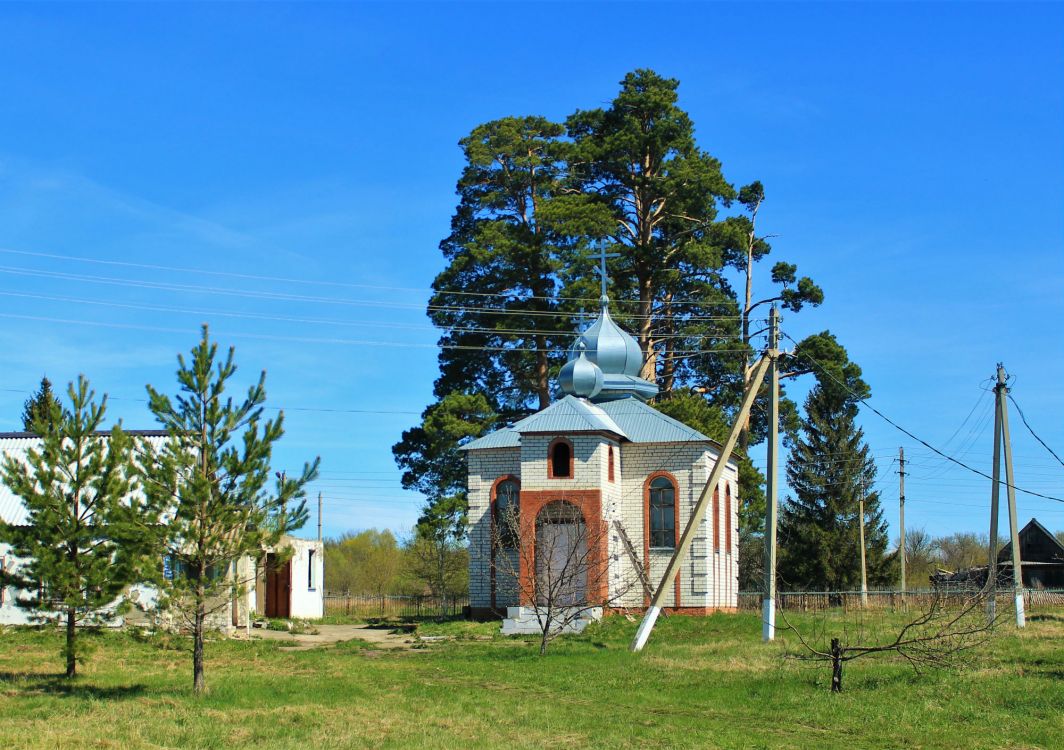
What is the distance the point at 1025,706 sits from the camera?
53.2ft

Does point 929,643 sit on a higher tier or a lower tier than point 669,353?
lower

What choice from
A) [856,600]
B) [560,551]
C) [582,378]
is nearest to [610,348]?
[582,378]

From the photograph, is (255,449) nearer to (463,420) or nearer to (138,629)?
(138,629)

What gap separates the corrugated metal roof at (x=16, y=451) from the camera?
29844 millimetres

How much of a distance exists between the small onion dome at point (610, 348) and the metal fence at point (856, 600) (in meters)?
7.93

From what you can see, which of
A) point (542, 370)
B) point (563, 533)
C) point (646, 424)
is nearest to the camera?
point (563, 533)

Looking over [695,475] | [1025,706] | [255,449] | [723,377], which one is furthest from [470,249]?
[1025,706]

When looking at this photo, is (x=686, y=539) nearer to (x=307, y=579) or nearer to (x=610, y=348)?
(x=610, y=348)

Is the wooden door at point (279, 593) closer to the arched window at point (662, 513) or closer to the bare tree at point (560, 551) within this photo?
the bare tree at point (560, 551)

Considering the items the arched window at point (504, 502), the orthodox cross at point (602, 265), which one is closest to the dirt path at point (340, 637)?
the arched window at point (504, 502)

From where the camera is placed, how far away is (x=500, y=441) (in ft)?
118

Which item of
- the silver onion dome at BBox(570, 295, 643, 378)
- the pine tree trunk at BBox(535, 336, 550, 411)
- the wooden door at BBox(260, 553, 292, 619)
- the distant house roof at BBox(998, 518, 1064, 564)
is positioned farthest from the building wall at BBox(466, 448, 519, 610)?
the distant house roof at BBox(998, 518, 1064, 564)

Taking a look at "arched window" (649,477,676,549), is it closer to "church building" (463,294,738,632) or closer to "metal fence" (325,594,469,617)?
"church building" (463,294,738,632)

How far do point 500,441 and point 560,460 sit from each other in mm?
2831
